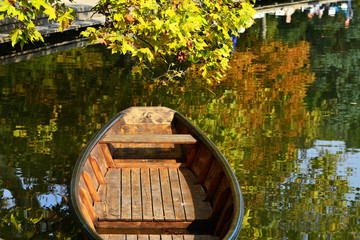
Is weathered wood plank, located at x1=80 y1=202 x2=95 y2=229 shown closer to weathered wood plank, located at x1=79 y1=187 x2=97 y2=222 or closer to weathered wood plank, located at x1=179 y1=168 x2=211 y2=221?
weathered wood plank, located at x1=79 y1=187 x2=97 y2=222

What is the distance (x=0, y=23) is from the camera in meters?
15.6

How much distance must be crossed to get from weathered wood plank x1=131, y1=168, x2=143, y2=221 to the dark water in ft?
3.25

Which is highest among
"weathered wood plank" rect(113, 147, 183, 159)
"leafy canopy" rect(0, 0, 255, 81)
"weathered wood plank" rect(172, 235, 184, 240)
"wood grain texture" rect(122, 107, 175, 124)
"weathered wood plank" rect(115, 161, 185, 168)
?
"leafy canopy" rect(0, 0, 255, 81)

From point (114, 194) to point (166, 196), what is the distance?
693 mm

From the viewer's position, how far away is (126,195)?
301 inches

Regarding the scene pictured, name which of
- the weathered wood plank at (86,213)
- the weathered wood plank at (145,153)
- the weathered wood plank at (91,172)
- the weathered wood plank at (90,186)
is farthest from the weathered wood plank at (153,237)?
the weathered wood plank at (145,153)

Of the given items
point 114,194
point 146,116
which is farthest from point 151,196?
point 146,116

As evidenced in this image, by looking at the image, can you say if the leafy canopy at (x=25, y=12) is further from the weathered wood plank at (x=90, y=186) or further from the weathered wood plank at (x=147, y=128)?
the weathered wood plank at (x=90, y=186)

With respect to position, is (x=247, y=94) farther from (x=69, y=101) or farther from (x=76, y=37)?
(x=76, y=37)

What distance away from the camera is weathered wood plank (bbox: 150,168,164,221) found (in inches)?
277

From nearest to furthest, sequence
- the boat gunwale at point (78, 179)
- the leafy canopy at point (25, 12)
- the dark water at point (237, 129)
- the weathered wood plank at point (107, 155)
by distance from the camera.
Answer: the boat gunwale at point (78, 179)
the leafy canopy at point (25, 12)
the dark water at point (237, 129)
the weathered wood plank at point (107, 155)

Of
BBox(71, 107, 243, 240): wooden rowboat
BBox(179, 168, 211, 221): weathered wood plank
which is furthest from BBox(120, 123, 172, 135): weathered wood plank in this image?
BBox(179, 168, 211, 221): weathered wood plank

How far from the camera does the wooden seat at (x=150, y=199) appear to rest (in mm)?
6910

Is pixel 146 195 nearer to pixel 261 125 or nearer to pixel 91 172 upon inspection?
pixel 91 172
